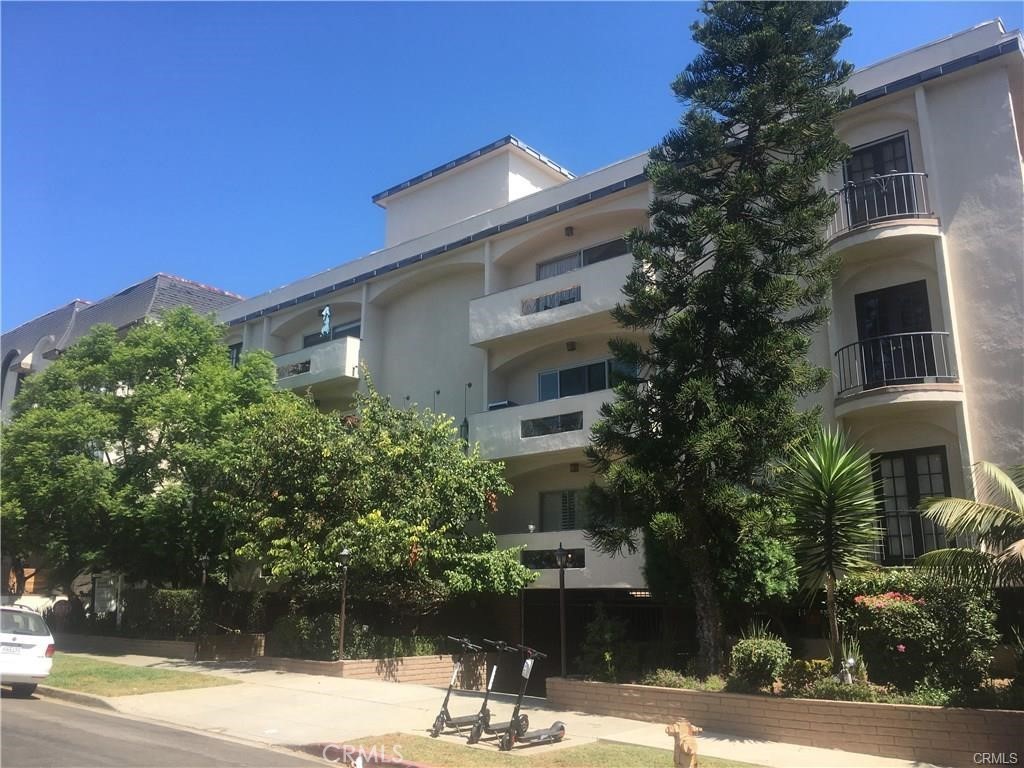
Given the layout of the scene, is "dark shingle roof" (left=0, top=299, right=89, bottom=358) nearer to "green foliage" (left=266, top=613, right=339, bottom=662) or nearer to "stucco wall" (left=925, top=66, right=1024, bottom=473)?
"green foliage" (left=266, top=613, right=339, bottom=662)

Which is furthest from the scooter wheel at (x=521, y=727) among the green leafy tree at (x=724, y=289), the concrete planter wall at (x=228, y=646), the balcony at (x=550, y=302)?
the concrete planter wall at (x=228, y=646)

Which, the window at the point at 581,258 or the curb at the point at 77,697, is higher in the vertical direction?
the window at the point at 581,258

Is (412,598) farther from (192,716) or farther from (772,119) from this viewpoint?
(772,119)

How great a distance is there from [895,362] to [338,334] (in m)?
18.3

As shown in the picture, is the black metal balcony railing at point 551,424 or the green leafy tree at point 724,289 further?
the black metal balcony railing at point 551,424

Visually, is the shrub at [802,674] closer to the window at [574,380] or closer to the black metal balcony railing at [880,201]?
the black metal balcony railing at [880,201]

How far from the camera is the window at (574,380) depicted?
21208 mm

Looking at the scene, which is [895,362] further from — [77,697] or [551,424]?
[77,697]

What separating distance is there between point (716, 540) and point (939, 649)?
12.1 ft

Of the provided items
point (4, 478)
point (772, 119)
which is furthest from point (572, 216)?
point (4, 478)

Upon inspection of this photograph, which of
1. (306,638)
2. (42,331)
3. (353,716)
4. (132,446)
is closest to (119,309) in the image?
(42,331)

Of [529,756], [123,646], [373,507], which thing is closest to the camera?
[529,756]

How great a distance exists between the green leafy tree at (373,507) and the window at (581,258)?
583cm

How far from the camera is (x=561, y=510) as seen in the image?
70.7ft
